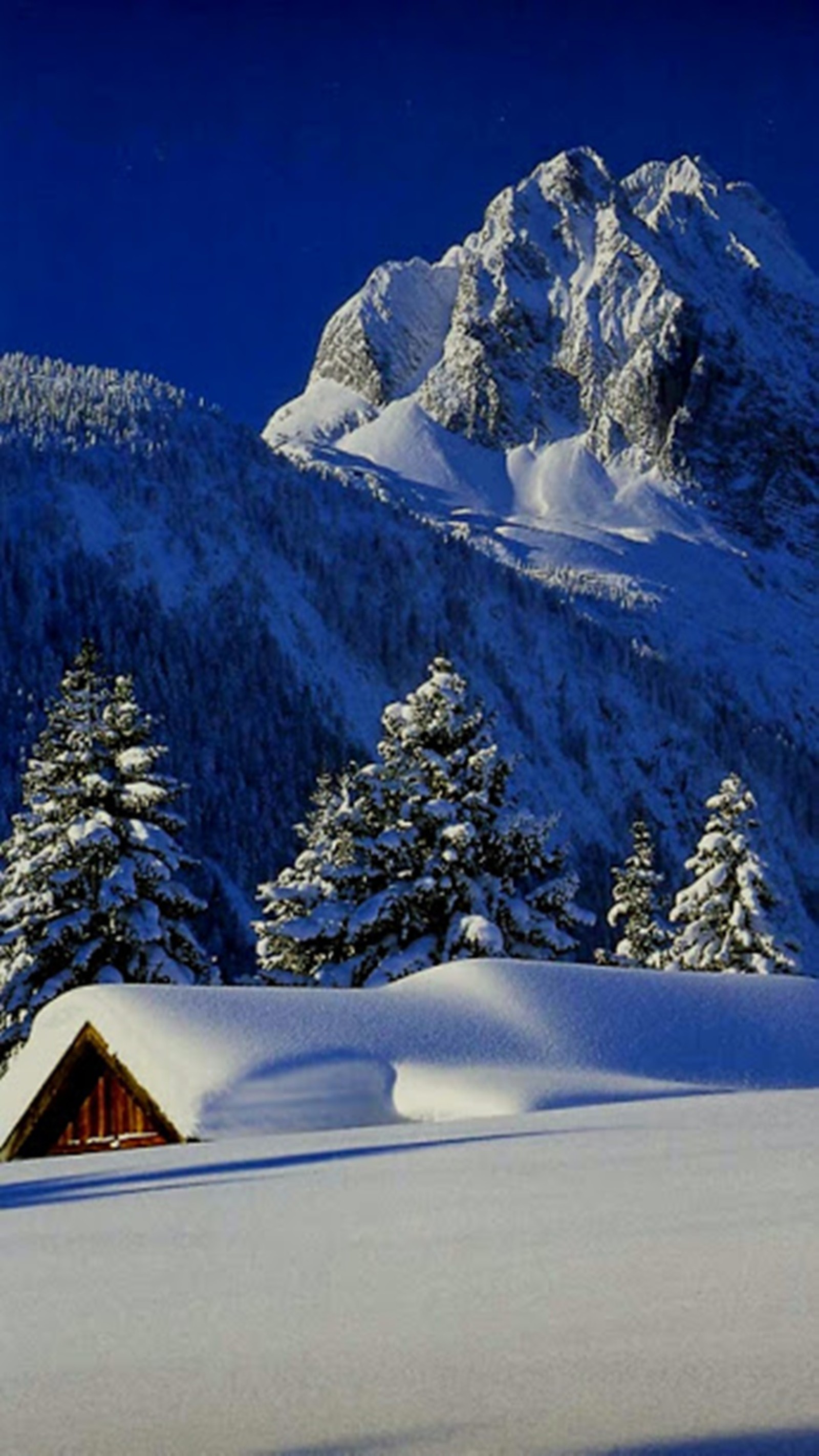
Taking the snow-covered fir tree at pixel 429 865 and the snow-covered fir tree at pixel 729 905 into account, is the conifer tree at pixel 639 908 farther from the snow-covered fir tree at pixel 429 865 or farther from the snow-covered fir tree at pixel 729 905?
the snow-covered fir tree at pixel 429 865

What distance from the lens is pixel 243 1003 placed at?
13.9m

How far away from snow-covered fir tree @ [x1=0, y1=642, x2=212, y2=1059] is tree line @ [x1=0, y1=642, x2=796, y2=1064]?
29mm

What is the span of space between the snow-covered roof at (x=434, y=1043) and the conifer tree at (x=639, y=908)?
2179 centimetres

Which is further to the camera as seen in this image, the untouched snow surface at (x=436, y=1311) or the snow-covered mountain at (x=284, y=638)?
the snow-covered mountain at (x=284, y=638)

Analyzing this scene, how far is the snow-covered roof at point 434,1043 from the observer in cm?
1215

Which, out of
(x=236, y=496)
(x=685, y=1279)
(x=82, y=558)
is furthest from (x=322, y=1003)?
(x=236, y=496)

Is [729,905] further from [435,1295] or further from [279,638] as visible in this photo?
[279,638]

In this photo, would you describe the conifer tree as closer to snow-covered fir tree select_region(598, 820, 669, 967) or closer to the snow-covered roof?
snow-covered fir tree select_region(598, 820, 669, 967)

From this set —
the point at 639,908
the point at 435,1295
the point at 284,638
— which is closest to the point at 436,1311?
the point at 435,1295

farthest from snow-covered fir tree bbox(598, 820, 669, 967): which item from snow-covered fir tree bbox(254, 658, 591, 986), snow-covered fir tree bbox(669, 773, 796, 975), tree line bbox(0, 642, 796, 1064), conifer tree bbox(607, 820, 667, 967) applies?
snow-covered fir tree bbox(254, 658, 591, 986)

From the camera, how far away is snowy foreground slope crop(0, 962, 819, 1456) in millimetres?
2955

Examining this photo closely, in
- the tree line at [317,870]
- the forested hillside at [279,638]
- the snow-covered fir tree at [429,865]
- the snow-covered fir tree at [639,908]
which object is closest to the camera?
the tree line at [317,870]

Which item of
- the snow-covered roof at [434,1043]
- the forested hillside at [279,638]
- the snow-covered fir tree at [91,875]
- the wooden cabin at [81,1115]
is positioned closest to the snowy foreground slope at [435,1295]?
the snow-covered roof at [434,1043]

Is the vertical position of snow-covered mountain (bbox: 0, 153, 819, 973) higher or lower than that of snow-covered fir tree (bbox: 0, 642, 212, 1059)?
higher
